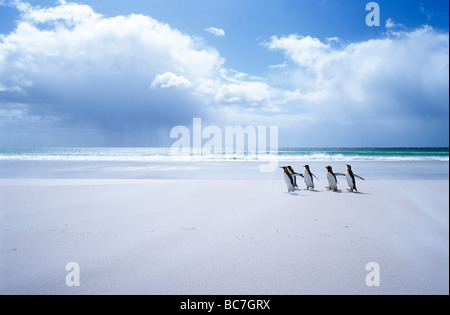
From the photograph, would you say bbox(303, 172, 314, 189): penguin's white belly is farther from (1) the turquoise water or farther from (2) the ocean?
(1) the turquoise water

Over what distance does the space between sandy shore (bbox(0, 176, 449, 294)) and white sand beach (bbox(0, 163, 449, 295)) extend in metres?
0.01

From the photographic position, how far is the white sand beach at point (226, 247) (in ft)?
6.30

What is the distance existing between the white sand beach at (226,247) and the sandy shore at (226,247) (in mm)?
11

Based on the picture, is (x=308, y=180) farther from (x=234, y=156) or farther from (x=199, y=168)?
(x=234, y=156)

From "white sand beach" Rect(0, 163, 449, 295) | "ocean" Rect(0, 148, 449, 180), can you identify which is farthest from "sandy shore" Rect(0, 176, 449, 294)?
"ocean" Rect(0, 148, 449, 180)

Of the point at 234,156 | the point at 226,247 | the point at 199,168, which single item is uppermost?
the point at 234,156

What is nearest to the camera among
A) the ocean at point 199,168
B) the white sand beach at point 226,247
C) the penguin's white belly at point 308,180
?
the white sand beach at point 226,247

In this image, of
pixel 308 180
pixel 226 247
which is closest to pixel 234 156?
pixel 308 180

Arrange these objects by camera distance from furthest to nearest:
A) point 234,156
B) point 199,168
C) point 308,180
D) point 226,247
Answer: point 234,156 < point 199,168 < point 308,180 < point 226,247

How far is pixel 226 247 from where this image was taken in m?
2.64

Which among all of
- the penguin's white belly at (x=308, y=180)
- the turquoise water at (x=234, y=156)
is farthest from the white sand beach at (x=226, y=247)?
the turquoise water at (x=234, y=156)

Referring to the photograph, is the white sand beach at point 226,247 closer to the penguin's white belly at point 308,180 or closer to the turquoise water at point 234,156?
the penguin's white belly at point 308,180

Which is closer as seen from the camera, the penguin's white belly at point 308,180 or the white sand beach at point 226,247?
the white sand beach at point 226,247

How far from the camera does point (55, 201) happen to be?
16.0ft
